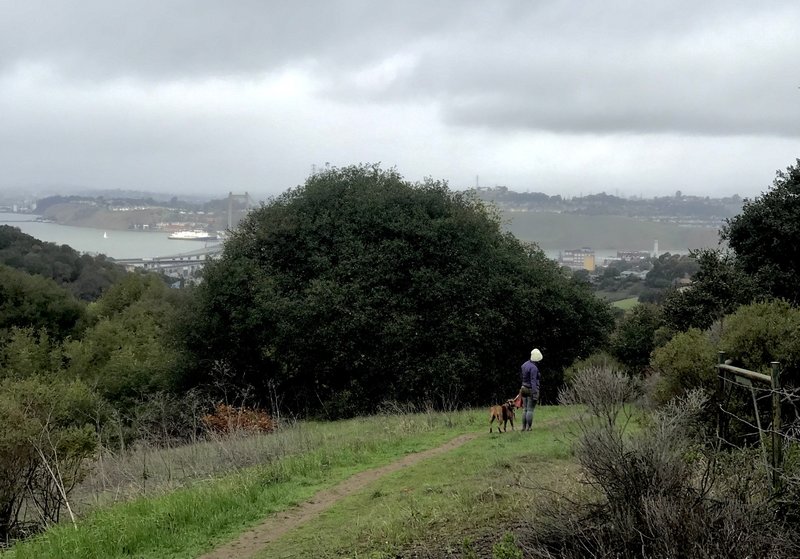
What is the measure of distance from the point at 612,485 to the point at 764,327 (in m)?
6.21

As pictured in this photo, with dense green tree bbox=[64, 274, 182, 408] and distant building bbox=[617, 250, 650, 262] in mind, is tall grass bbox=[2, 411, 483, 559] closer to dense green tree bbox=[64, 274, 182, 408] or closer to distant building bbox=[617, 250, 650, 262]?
dense green tree bbox=[64, 274, 182, 408]

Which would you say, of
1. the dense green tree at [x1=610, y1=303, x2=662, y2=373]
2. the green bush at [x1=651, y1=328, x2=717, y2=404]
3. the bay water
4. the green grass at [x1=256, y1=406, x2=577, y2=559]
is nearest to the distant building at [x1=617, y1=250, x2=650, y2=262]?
the dense green tree at [x1=610, y1=303, x2=662, y2=373]

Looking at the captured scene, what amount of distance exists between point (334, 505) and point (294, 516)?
578 millimetres

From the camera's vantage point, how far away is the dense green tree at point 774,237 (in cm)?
2317

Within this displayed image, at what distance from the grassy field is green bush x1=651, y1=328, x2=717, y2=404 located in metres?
1.88

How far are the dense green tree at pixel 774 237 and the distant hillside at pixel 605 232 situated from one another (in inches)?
1436

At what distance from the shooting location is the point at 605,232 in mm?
76375

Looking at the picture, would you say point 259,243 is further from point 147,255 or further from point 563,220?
point 147,255

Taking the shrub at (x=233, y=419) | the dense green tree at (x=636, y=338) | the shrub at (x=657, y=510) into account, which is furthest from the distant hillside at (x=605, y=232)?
the shrub at (x=657, y=510)

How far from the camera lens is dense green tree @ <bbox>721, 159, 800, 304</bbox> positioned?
2317 centimetres

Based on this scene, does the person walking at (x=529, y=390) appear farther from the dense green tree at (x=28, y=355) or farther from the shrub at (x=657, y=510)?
the dense green tree at (x=28, y=355)

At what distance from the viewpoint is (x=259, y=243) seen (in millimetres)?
25266

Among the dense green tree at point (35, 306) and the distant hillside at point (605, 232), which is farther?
the distant hillside at point (605, 232)

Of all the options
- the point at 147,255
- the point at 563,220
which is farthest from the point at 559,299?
the point at 147,255
